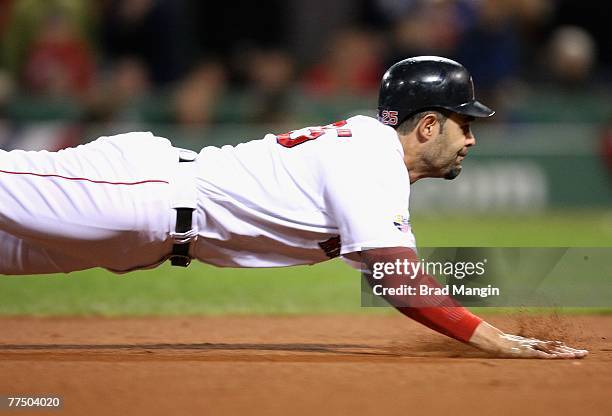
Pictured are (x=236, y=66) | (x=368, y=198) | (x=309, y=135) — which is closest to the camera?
(x=368, y=198)

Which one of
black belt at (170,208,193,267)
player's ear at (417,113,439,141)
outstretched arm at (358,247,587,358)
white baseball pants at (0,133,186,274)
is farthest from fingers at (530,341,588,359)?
white baseball pants at (0,133,186,274)

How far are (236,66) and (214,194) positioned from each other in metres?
9.89

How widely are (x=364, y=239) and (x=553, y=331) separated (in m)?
1.49

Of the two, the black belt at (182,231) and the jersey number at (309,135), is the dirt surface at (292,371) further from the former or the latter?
the jersey number at (309,135)

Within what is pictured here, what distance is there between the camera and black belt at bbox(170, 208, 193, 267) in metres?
5.12

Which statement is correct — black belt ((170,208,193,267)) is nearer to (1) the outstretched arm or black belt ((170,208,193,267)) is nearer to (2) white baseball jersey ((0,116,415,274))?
(2) white baseball jersey ((0,116,415,274))

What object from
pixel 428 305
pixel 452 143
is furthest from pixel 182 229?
pixel 452 143

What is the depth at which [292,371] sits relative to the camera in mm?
4738

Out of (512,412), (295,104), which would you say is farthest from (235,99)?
(512,412)

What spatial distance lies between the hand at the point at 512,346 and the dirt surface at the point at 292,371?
5 centimetres

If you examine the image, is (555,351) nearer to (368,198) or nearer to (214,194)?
(368,198)

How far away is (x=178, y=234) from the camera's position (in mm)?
5156

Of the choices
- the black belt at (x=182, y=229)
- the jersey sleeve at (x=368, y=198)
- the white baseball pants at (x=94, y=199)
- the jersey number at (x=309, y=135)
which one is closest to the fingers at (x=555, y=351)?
the jersey sleeve at (x=368, y=198)

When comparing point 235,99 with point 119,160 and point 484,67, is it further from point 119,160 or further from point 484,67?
point 119,160
